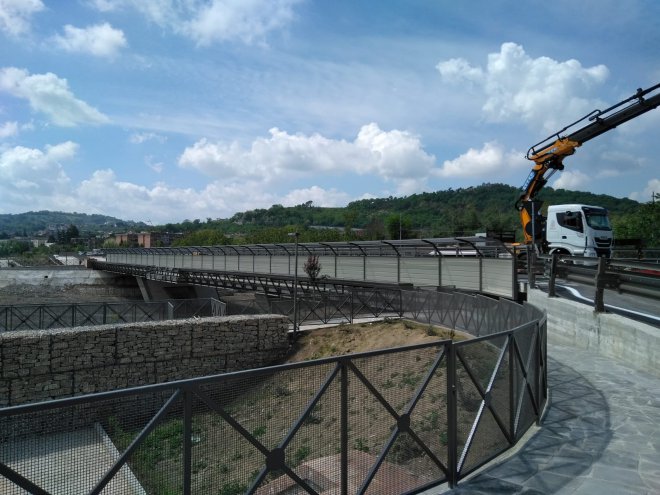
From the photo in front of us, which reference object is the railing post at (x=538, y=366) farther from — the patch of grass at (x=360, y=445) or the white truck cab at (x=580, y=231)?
Answer: the white truck cab at (x=580, y=231)

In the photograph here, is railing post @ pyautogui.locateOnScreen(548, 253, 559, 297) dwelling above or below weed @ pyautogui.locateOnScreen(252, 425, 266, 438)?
above

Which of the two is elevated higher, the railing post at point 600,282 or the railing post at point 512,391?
the railing post at point 600,282

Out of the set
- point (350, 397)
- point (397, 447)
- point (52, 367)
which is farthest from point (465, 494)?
point (52, 367)

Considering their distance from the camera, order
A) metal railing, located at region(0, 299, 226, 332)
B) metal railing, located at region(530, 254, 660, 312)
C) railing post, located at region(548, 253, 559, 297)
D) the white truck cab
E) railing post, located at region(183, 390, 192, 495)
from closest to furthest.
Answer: railing post, located at region(183, 390, 192, 495)
metal railing, located at region(530, 254, 660, 312)
railing post, located at region(548, 253, 559, 297)
metal railing, located at region(0, 299, 226, 332)
the white truck cab

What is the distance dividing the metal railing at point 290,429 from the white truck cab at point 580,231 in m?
19.8

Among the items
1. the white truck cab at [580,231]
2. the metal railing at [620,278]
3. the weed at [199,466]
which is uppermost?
the white truck cab at [580,231]

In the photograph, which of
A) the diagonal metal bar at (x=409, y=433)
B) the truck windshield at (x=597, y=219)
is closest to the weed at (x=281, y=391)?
the diagonal metal bar at (x=409, y=433)

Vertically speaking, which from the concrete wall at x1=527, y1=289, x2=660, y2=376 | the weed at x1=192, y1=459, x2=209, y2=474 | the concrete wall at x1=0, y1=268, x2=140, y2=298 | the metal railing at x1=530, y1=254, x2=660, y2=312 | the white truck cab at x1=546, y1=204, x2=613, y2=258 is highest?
the white truck cab at x1=546, y1=204, x2=613, y2=258

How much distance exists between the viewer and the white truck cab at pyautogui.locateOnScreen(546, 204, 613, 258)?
904 inches

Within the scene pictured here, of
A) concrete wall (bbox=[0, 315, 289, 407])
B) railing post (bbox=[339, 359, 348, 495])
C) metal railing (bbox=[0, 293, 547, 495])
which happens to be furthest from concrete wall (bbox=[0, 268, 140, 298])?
railing post (bbox=[339, 359, 348, 495])

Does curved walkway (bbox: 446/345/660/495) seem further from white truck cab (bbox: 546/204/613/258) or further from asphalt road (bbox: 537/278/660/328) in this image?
white truck cab (bbox: 546/204/613/258)

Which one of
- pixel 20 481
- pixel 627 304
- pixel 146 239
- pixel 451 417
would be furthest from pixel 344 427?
pixel 146 239

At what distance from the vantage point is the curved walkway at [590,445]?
15.2 feet

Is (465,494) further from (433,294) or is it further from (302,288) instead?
(302,288)
